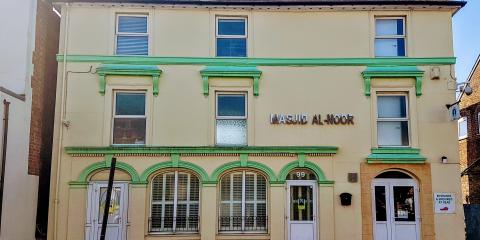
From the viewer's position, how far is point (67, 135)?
473 inches

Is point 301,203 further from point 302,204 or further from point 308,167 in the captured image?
point 308,167

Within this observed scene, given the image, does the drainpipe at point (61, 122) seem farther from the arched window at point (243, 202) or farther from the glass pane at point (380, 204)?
the glass pane at point (380, 204)

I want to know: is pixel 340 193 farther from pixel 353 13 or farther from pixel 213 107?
pixel 353 13

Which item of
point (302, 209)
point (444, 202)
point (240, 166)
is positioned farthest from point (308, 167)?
point (444, 202)

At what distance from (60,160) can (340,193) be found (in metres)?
7.88

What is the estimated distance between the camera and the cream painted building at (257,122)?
11.9 meters

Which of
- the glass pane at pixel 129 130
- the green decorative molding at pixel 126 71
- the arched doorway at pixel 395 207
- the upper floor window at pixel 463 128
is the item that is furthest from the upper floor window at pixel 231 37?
the upper floor window at pixel 463 128

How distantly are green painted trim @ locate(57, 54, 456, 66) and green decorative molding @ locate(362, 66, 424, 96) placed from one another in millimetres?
247

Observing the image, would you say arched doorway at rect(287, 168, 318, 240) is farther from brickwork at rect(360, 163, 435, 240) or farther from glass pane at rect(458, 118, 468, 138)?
glass pane at rect(458, 118, 468, 138)

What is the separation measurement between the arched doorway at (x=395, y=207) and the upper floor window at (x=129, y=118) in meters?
6.88

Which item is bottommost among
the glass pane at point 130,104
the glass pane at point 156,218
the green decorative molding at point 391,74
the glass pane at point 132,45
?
the glass pane at point 156,218

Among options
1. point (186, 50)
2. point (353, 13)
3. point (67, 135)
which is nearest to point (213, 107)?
point (186, 50)

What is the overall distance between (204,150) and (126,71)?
10.4 ft

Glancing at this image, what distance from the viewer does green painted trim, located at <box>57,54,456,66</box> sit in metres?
12.3
